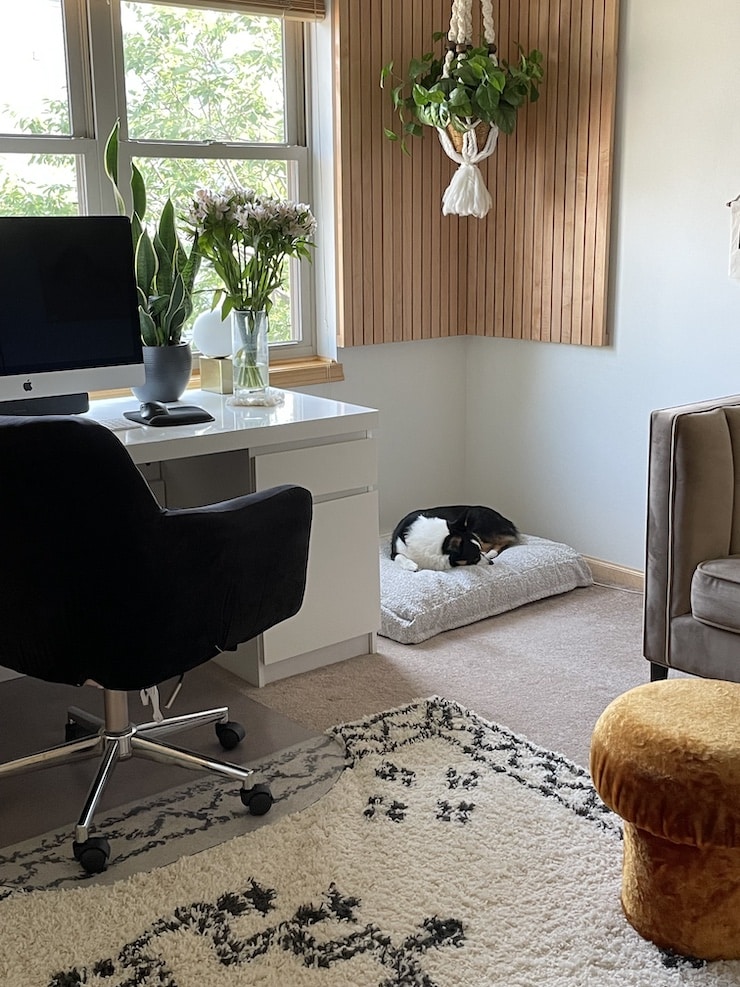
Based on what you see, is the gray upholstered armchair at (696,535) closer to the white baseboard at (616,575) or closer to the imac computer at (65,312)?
the white baseboard at (616,575)

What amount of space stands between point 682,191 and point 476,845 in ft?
7.14

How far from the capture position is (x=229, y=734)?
8.40ft

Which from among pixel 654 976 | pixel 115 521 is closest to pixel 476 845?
pixel 654 976

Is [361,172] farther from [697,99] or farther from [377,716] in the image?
[377,716]

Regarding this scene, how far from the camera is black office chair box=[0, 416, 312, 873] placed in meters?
1.90

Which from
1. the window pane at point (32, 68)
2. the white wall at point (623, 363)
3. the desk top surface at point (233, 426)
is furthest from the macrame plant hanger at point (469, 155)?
the window pane at point (32, 68)

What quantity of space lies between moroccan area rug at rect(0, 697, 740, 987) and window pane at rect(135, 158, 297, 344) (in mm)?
1739

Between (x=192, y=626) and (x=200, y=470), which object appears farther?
(x=200, y=470)

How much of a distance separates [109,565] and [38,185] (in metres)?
1.64

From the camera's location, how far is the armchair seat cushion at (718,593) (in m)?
2.54

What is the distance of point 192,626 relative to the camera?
2.08m

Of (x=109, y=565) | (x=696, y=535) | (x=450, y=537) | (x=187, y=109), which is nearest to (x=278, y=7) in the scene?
(x=187, y=109)

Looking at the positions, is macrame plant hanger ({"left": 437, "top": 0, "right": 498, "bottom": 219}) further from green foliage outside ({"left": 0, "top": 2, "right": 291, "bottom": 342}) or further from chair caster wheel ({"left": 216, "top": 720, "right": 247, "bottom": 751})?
chair caster wheel ({"left": 216, "top": 720, "right": 247, "bottom": 751})

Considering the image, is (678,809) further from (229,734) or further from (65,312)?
(65,312)
